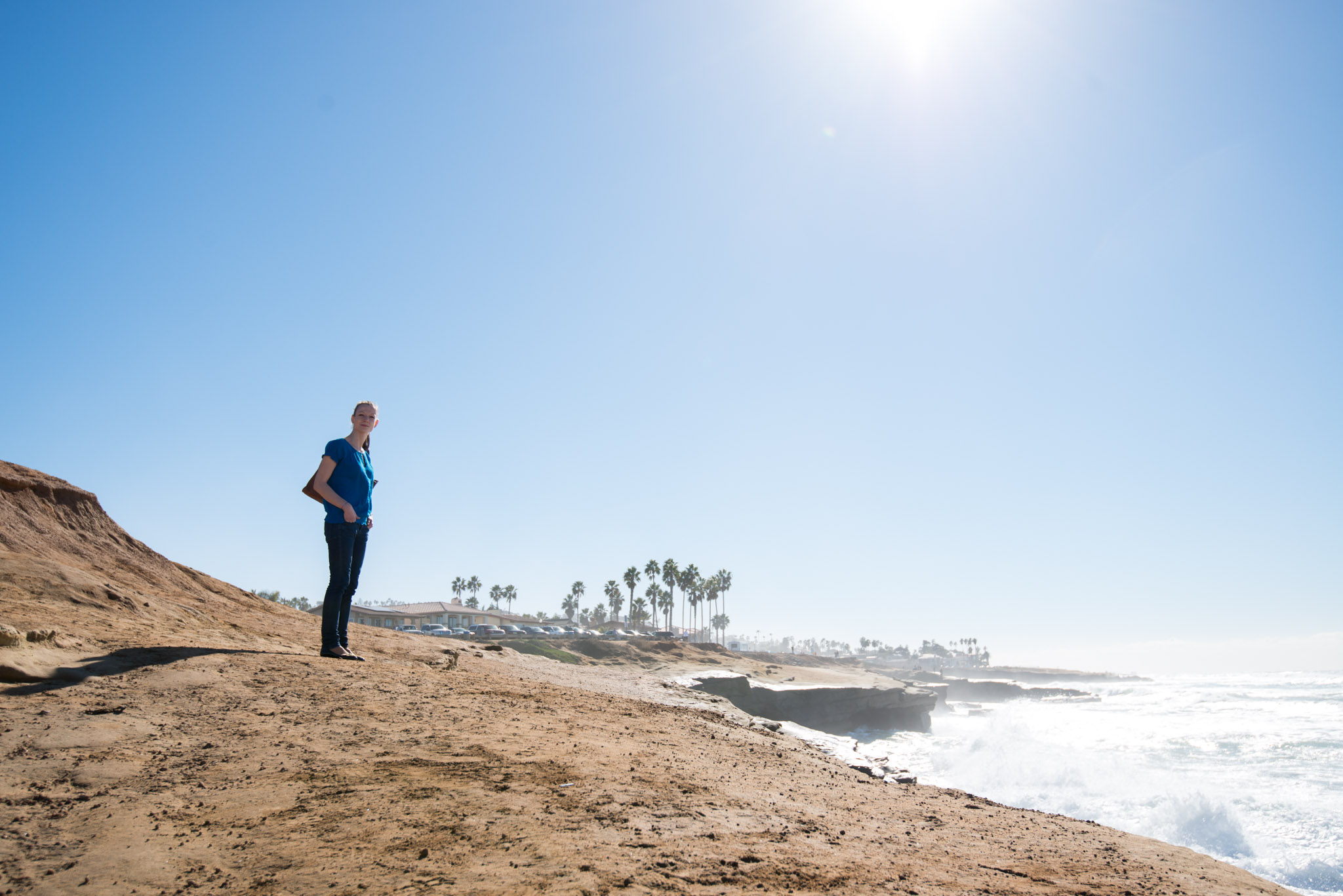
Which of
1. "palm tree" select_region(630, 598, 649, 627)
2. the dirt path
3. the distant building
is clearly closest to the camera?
the dirt path

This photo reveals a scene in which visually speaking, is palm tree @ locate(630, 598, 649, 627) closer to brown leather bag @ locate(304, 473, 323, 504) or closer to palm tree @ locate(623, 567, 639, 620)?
palm tree @ locate(623, 567, 639, 620)

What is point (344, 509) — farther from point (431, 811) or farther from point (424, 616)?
point (424, 616)

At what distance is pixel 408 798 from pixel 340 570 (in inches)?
145

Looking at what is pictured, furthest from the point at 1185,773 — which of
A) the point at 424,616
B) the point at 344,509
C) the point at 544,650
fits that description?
the point at 424,616

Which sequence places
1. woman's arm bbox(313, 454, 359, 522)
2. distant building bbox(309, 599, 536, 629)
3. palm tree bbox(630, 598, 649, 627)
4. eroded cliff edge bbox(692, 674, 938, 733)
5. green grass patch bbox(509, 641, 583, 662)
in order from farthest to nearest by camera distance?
palm tree bbox(630, 598, 649, 627) → distant building bbox(309, 599, 536, 629) → green grass patch bbox(509, 641, 583, 662) → eroded cliff edge bbox(692, 674, 938, 733) → woman's arm bbox(313, 454, 359, 522)

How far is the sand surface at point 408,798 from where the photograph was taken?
96.3 inches

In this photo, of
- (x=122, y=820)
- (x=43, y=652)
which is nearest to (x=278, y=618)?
(x=43, y=652)

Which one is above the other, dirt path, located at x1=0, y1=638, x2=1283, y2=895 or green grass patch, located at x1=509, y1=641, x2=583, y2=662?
dirt path, located at x1=0, y1=638, x2=1283, y2=895

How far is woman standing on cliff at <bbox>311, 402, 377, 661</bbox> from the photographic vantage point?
620 centimetres

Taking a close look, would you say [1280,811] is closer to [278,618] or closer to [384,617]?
[278,618]

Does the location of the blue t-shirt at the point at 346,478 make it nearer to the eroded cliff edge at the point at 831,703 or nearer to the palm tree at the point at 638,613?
the eroded cliff edge at the point at 831,703

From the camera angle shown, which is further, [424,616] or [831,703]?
[424,616]

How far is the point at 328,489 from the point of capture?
6172 millimetres

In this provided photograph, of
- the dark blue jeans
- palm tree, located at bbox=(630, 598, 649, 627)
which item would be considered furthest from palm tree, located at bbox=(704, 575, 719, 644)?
the dark blue jeans
